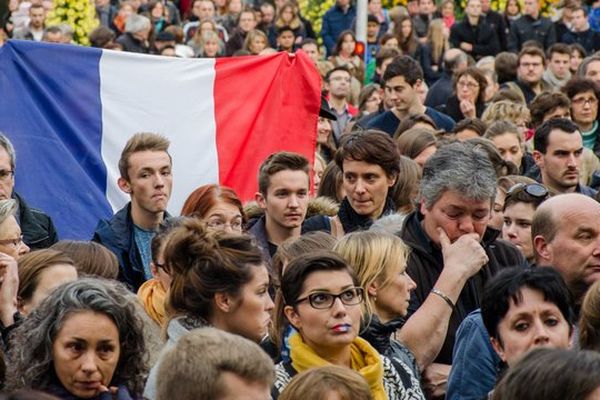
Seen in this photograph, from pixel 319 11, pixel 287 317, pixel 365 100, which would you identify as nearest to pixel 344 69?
pixel 365 100

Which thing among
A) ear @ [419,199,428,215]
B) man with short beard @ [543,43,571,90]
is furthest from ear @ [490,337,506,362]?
man with short beard @ [543,43,571,90]

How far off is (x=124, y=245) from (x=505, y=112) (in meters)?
5.48

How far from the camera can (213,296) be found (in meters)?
6.37

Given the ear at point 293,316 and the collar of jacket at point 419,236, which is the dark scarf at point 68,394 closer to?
the ear at point 293,316

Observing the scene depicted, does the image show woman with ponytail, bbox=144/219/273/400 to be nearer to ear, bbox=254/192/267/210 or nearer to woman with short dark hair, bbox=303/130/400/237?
woman with short dark hair, bbox=303/130/400/237

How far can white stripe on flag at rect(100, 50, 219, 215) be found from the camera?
36.2 ft

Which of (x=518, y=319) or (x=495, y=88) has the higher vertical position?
(x=518, y=319)

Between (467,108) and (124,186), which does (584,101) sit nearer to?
(467,108)

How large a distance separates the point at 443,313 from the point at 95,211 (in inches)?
152

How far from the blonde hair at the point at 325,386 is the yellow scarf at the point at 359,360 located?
639mm

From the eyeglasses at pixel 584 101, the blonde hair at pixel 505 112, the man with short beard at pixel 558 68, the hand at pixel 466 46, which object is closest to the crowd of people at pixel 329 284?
the eyeglasses at pixel 584 101

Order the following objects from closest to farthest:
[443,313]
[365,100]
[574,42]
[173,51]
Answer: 1. [443,313]
2. [365,100]
3. [173,51]
4. [574,42]

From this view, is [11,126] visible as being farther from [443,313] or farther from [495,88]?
[495,88]

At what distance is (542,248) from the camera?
759 cm
